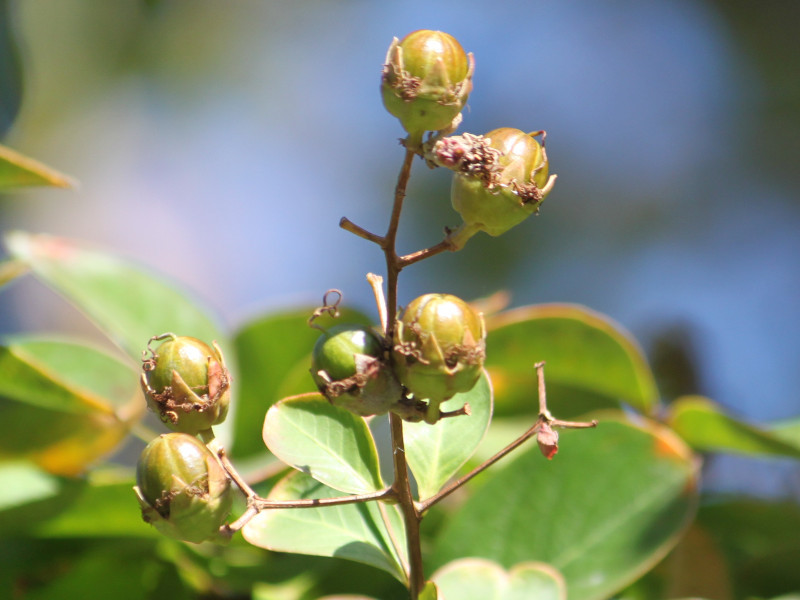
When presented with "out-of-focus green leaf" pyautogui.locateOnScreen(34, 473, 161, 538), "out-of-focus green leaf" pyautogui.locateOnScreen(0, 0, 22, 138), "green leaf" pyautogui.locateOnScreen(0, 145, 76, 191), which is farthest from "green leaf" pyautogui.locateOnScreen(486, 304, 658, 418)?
"out-of-focus green leaf" pyautogui.locateOnScreen(0, 0, 22, 138)

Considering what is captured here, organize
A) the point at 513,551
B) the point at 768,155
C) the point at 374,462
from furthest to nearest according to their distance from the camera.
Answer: the point at 768,155 → the point at 513,551 → the point at 374,462

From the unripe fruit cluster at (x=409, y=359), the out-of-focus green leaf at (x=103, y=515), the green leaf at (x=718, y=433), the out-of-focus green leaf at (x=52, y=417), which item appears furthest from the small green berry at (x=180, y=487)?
the green leaf at (x=718, y=433)

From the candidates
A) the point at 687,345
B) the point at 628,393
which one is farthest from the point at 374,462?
the point at 687,345

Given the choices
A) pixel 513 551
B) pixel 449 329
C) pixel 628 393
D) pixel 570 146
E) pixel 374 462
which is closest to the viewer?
pixel 449 329

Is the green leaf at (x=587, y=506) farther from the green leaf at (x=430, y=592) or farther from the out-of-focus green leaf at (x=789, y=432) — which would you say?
the green leaf at (x=430, y=592)

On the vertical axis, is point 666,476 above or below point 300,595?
above

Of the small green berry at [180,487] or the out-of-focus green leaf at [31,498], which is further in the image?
the out-of-focus green leaf at [31,498]

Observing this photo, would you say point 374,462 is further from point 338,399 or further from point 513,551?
point 513,551
